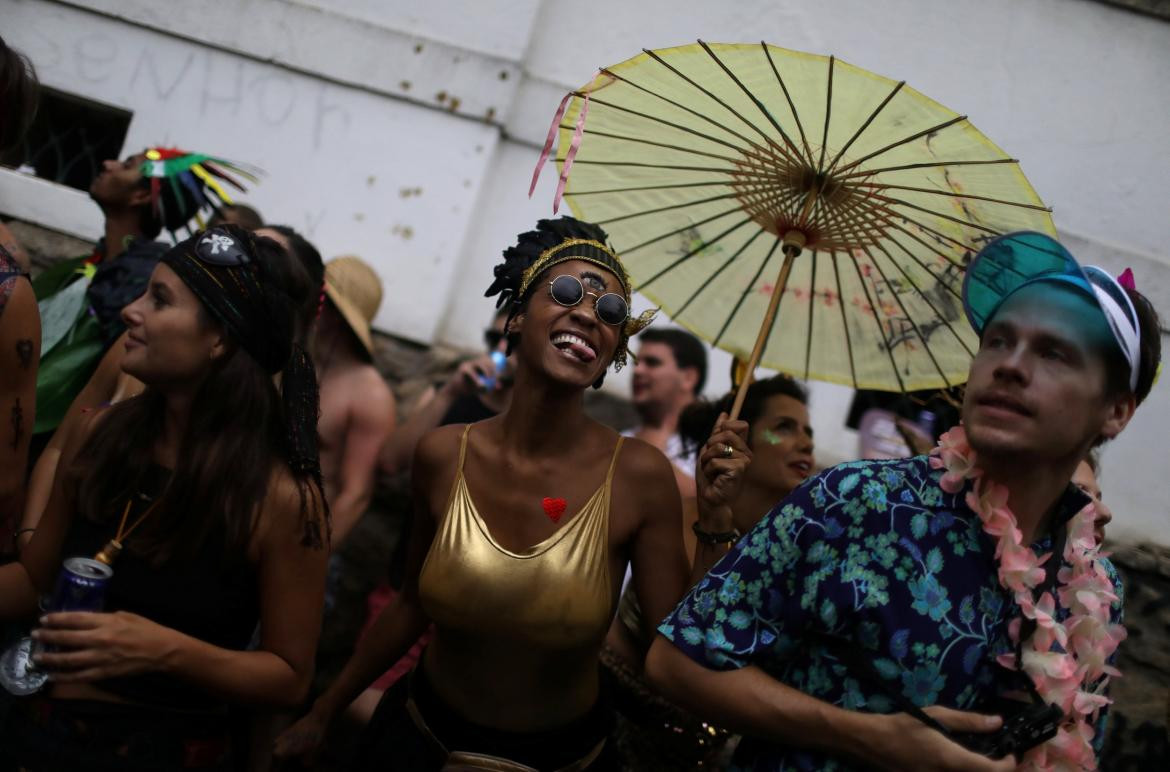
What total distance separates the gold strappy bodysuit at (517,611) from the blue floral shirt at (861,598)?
733mm

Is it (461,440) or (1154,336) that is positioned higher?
(1154,336)

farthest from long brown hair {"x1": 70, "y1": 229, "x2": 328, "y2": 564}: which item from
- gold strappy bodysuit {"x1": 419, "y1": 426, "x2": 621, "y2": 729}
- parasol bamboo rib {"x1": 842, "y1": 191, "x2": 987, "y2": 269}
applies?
parasol bamboo rib {"x1": 842, "y1": 191, "x2": 987, "y2": 269}

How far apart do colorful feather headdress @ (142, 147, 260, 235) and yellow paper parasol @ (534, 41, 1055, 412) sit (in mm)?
2172

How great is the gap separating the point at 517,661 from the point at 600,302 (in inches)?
40.1

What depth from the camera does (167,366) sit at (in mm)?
2754

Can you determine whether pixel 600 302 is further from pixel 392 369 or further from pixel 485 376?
pixel 392 369

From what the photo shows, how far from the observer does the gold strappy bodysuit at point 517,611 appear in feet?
9.34

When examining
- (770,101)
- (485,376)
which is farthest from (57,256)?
(770,101)

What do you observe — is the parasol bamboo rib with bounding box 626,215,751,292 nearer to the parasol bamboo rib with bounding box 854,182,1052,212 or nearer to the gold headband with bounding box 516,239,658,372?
the gold headband with bounding box 516,239,658,372

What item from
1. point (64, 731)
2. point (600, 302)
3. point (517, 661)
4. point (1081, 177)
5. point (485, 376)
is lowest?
point (64, 731)

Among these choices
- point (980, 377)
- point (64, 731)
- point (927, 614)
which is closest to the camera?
point (927, 614)

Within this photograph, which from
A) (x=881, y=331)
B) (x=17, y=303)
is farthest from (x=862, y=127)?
(x=17, y=303)

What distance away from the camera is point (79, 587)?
7.68ft

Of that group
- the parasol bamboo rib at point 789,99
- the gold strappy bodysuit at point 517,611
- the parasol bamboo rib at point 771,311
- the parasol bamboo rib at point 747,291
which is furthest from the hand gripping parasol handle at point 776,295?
the gold strappy bodysuit at point 517,611
